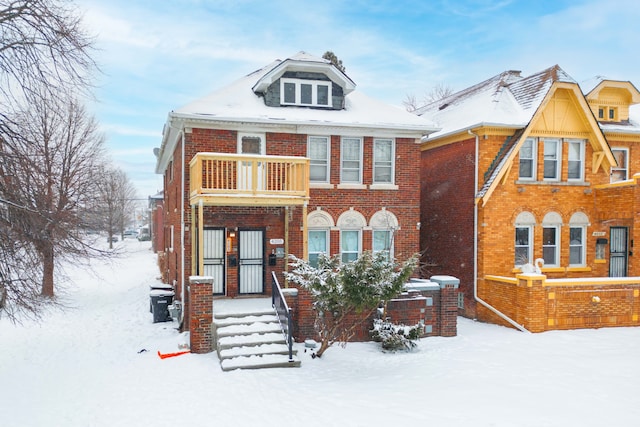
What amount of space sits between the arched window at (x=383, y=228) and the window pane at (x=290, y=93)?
467cm

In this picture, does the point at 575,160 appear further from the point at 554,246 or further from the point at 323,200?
the point at 323,200

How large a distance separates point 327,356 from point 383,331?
173 cm

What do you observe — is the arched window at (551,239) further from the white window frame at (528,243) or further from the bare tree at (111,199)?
the bare tree at (111,199)

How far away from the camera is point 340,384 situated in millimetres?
9773

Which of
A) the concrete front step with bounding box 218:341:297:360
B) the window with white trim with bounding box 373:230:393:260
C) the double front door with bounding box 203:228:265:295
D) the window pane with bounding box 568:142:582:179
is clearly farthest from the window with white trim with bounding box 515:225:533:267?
the concrete front step with bounding box 218:341:297:360

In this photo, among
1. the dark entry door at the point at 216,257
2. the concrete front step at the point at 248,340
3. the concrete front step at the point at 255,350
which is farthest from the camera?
the dark entry door at the point at 216,257

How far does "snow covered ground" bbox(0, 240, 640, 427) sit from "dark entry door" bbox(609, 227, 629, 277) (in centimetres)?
427

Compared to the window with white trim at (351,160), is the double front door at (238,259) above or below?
below

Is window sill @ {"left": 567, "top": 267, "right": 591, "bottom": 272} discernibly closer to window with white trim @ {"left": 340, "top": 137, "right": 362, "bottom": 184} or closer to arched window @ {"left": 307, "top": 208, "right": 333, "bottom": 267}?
window with white trim @ {"left": 340, "top": 137, "right": 362, "bottom": 184}

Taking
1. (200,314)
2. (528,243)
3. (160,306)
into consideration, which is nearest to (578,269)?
(528,243)

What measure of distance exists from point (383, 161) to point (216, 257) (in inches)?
248

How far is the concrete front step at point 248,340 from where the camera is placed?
36.9ft

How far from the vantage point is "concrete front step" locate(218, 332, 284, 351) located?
443 inches

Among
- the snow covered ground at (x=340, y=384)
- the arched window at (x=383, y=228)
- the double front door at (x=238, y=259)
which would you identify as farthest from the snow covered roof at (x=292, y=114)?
the snow covered ground at (x=340, y=384)
